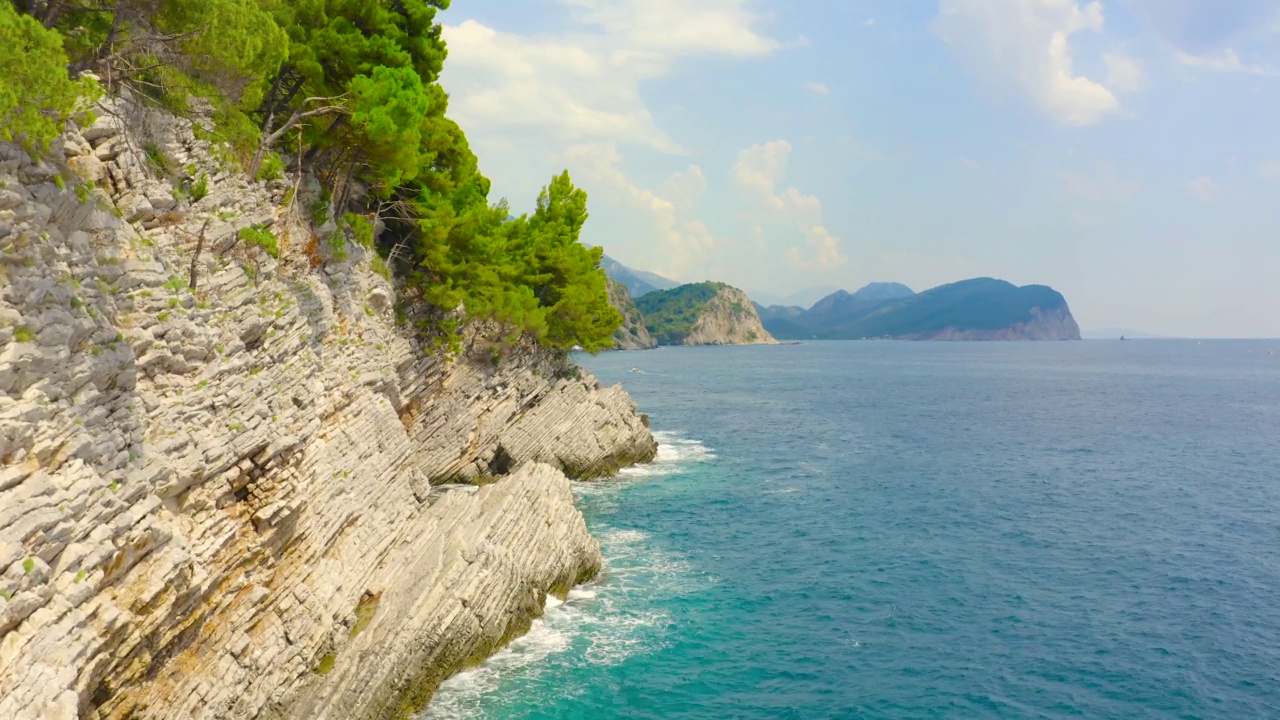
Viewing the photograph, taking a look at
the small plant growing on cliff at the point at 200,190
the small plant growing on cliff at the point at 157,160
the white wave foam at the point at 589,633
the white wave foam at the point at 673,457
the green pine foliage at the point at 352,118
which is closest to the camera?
the green pine foliage at the point at 352,118

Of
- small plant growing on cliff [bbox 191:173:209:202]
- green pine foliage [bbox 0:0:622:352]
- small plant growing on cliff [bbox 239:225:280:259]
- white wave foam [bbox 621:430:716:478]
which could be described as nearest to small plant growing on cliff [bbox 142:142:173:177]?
green pine foliage [bbox 0:0:622:352]

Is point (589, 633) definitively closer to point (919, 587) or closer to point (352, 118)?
point (919, 587)

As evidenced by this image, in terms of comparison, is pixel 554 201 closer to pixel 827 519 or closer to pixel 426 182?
pixel 426 182

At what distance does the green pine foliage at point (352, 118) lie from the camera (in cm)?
1661

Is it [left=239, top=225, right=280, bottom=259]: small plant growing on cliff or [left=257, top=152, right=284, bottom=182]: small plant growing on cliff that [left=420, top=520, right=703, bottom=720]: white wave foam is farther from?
[left=257, top=152, right=284, bottom=182]: small plant growing on cliff

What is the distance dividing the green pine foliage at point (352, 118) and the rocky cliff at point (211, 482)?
130 cm

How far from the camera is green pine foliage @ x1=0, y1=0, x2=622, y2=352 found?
16.6 meters

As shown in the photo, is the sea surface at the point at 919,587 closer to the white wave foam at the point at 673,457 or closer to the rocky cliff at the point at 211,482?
the white wave foam at the point at 673,457

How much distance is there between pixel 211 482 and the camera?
1725 cm

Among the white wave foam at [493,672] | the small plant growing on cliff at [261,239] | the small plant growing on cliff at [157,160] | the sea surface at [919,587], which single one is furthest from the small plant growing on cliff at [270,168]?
the sea surface at [919,587]

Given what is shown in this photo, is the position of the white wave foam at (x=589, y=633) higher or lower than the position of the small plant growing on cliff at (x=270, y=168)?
lower

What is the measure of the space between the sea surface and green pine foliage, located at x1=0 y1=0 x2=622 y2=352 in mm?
13244

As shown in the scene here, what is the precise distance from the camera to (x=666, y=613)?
25578mm

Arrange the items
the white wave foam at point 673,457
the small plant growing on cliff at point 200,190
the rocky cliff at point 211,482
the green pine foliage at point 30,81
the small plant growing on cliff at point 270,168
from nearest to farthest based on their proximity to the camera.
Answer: the green pine foliage at point 30,81 < the rocky cliff at point 211,482 < the small plant growing on cliff at point 200,190 < the small plant growing on cliff at point 270,168 < the white wave foam at point 673,457
